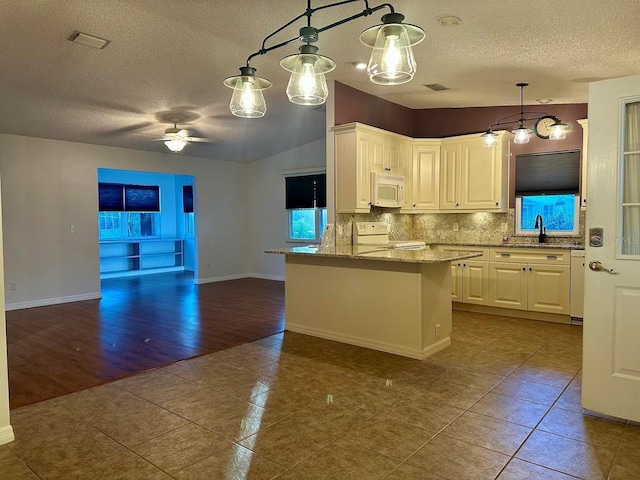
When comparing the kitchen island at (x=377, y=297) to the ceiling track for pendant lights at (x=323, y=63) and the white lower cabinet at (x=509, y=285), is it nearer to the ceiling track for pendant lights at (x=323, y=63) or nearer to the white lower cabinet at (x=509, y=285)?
the white lower cabinet at (x=509, y=285)

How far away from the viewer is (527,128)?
555 cm

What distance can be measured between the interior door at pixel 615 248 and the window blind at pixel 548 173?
3157mm

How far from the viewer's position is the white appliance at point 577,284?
4.89 metres

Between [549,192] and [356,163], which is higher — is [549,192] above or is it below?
below

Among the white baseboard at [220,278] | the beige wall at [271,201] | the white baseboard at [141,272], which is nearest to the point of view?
the beige wall at [271,201]

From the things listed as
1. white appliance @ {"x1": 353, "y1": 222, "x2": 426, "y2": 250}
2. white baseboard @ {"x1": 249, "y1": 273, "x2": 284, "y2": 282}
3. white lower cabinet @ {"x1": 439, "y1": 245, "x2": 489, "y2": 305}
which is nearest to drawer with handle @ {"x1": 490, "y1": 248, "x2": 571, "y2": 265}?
white lower cabinet @ {"x1": 439, "y1": 245, "x2": 489, "y2": 305}

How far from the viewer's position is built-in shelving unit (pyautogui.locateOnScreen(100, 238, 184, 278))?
10.1m

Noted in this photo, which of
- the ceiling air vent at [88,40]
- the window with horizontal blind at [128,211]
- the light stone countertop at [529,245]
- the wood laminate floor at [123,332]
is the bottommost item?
the wood laminate floor at [123,332]

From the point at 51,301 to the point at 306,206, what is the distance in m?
4.35

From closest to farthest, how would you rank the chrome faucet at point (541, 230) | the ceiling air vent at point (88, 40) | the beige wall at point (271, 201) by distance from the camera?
1. the ceiling air vent at point (88, 40)
2. the chrome faucet at point (541, 230)
3. the beige wall at point (271, 201)

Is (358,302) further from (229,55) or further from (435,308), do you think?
(229,55)

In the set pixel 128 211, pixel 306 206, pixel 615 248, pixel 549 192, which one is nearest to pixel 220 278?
pixel 306 206

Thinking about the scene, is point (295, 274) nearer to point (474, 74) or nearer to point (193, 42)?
point (193, 42)

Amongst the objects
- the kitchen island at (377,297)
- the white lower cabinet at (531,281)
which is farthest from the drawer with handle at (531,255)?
the kitchen island at (377,297)
